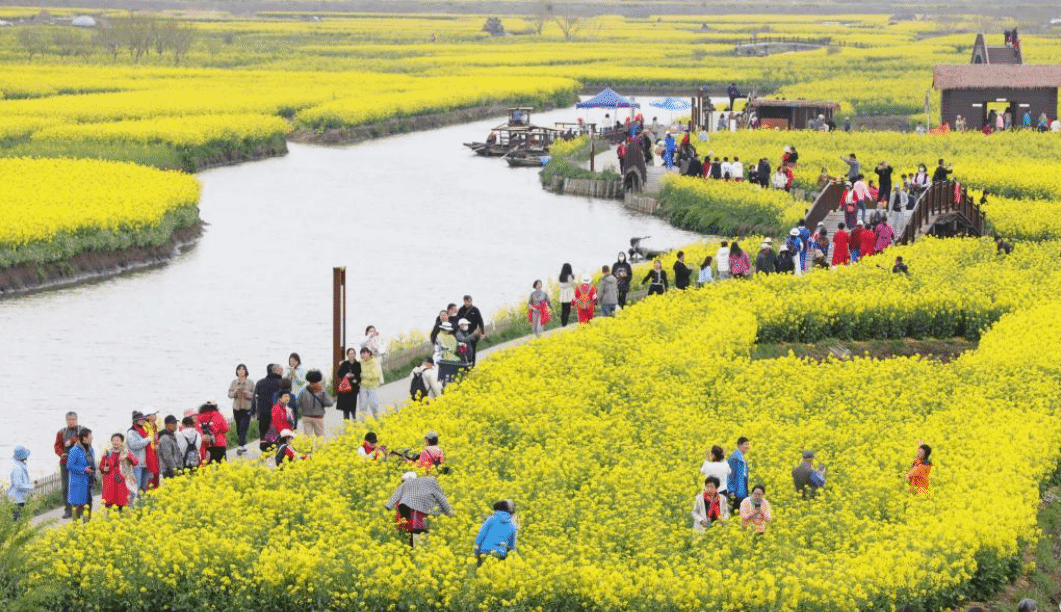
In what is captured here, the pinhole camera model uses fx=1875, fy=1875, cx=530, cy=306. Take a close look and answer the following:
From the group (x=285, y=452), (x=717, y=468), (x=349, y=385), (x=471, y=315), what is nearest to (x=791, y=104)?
(x=471, y=315)

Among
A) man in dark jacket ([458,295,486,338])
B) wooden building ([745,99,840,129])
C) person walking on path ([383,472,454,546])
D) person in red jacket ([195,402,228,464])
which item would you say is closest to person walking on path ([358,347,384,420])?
man in dark jacket ([458,295,486,338])

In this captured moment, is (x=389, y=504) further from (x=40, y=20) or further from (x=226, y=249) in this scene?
(x=40, y=20)

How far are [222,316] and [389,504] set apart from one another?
26010 mm

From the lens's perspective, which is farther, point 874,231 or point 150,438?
point 874,231

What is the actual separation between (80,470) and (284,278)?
98.3 feet

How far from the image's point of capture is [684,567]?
906 inches

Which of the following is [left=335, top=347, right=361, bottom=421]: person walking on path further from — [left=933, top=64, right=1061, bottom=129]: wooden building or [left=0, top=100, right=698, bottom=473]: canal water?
[left=933, top=64, right=1061, bottom=129]: wooden building

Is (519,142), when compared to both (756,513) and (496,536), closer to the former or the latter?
(756,513)

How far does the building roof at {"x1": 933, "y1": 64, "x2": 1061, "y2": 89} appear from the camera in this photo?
8412cm

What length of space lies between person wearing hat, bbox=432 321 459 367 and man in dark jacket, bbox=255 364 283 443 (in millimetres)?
4431

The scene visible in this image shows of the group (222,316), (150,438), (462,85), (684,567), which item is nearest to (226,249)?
(222,316)

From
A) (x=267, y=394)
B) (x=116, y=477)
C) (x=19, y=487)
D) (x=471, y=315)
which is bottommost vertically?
(x=19, y=487)

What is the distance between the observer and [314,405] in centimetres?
2917

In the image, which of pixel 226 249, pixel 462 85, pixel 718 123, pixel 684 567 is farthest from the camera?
pixel 462 85
